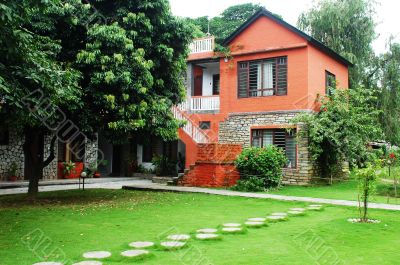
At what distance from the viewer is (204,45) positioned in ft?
68.3

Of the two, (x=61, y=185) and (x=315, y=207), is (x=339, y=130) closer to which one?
(x=315, y=207)

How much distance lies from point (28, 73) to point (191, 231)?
4461 mm

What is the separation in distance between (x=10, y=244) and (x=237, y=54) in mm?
14604

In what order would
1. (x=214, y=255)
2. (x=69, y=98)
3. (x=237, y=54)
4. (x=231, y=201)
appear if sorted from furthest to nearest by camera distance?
1. (x=237, y=54)
2. (x=231, y=201)
3. (x=69, y=98)
4. (x=214, y=255)

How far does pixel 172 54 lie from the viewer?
40.8 ft

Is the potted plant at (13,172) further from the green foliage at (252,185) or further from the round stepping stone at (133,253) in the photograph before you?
the round stepping stone at (133,253)

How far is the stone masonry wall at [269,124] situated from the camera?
17203 mm

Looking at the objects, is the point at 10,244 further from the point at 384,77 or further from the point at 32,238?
the point at 384,77

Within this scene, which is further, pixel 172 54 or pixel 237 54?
pixel 237 54

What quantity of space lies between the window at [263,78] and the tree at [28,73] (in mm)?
9863

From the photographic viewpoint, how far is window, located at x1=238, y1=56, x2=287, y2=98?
1809cm

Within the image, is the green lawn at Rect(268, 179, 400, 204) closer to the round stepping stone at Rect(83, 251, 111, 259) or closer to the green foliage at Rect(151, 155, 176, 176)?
the green foliage at Rect(151, 155, 176, 176)

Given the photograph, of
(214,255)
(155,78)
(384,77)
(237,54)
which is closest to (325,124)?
(237,54)

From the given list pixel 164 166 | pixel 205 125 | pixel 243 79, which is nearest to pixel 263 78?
pixel 243 79
